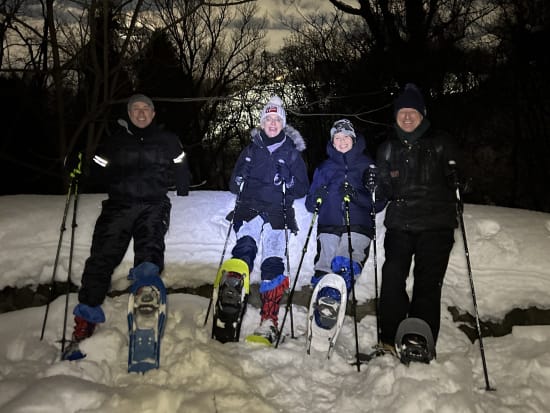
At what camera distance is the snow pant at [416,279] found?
3.44 metres

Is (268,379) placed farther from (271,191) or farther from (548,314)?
(548,314)

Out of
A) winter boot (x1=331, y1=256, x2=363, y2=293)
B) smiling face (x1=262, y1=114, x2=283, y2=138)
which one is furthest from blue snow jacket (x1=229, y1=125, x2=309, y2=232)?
winter boot (x1=331, y1=256, x2=363, y2=293)

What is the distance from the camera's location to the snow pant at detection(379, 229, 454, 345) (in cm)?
344

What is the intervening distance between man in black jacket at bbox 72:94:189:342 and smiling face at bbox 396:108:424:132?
2.45 m

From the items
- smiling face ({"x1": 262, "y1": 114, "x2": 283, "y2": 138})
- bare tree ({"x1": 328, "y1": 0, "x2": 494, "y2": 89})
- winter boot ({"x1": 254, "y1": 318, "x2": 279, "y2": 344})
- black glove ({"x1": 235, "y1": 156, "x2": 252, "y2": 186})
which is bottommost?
winter boot ({"x1": 254, "y1": 318, "x2": 279, "y2": 344})

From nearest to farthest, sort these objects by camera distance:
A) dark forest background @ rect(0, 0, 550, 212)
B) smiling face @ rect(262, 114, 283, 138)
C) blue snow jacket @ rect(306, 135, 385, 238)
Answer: blue snow jacket @ rect(306, 135, 385, 238)
smiling face @ rect(262, 114, 283, 138)
dark forest background @ rect(0, 0, 550, 212)

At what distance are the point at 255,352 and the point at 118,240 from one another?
5.86 ft

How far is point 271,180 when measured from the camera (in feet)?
14.7

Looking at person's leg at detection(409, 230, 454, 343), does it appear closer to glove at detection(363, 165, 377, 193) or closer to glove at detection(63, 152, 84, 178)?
glove at detection(363, 165, 377, 193)

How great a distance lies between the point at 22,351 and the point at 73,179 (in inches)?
68.7

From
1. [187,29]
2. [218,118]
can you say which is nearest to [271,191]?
[187,29]

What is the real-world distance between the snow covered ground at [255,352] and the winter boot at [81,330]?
96mm

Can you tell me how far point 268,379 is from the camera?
3.13 metres

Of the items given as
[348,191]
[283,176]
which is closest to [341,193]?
[348,191]
